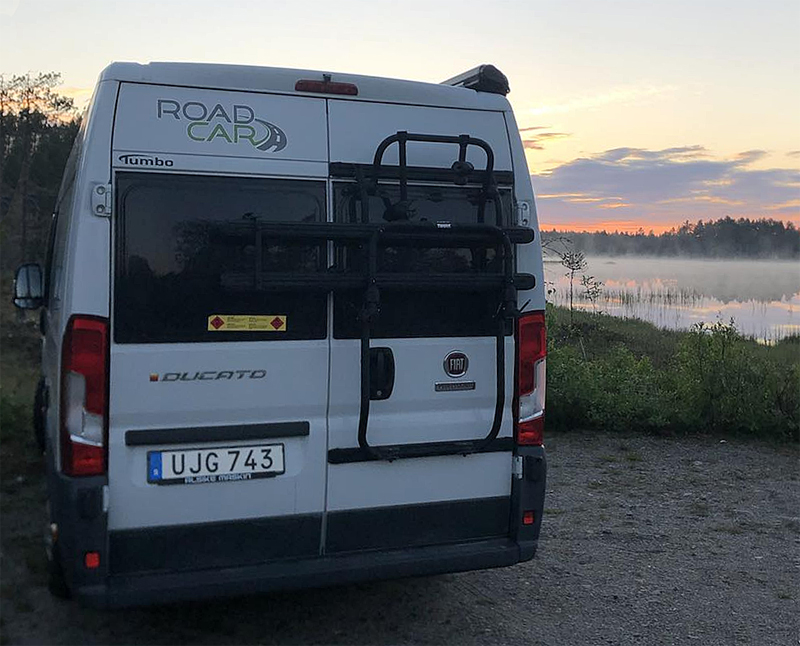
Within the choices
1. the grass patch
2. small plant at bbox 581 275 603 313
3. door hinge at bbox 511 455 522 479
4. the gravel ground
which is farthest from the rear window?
small plant at bbox 581 275 603 313

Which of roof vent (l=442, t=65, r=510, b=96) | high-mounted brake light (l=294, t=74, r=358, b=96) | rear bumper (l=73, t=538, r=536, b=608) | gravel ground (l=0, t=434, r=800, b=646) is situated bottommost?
gravel ground (l=0, t=434, r=800, b=646)

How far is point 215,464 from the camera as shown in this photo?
11.8 ft

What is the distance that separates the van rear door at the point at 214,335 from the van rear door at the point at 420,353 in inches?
5.1

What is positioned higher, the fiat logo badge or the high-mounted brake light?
the high-mounted brake light

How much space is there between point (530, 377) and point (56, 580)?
2510mm

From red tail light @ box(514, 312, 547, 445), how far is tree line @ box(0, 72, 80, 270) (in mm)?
11119

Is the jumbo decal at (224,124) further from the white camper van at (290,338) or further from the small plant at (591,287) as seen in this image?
the small plant at (591,287)

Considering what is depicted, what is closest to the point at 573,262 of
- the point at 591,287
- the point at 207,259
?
the point at 591,287

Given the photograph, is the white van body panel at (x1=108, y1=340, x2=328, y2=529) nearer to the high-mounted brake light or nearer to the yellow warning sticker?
Answer: the yellow warning sticker

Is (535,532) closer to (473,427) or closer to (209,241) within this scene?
(473,427)

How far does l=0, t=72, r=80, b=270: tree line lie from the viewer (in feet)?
45.8

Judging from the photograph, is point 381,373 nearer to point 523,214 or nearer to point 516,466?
point 516,466

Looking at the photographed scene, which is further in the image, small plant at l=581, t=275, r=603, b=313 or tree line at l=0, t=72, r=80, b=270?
small plant at l=581, t=275, r=603, b=313

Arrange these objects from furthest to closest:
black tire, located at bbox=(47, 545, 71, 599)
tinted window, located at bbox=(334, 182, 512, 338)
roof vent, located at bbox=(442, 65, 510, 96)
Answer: roof vent, located at bbox=(442, 65, 510, 96)
black tire, located at bbox=(47, 545, 71, 599)
tinted window, located at bbox=(334, 182, 512, 338)
